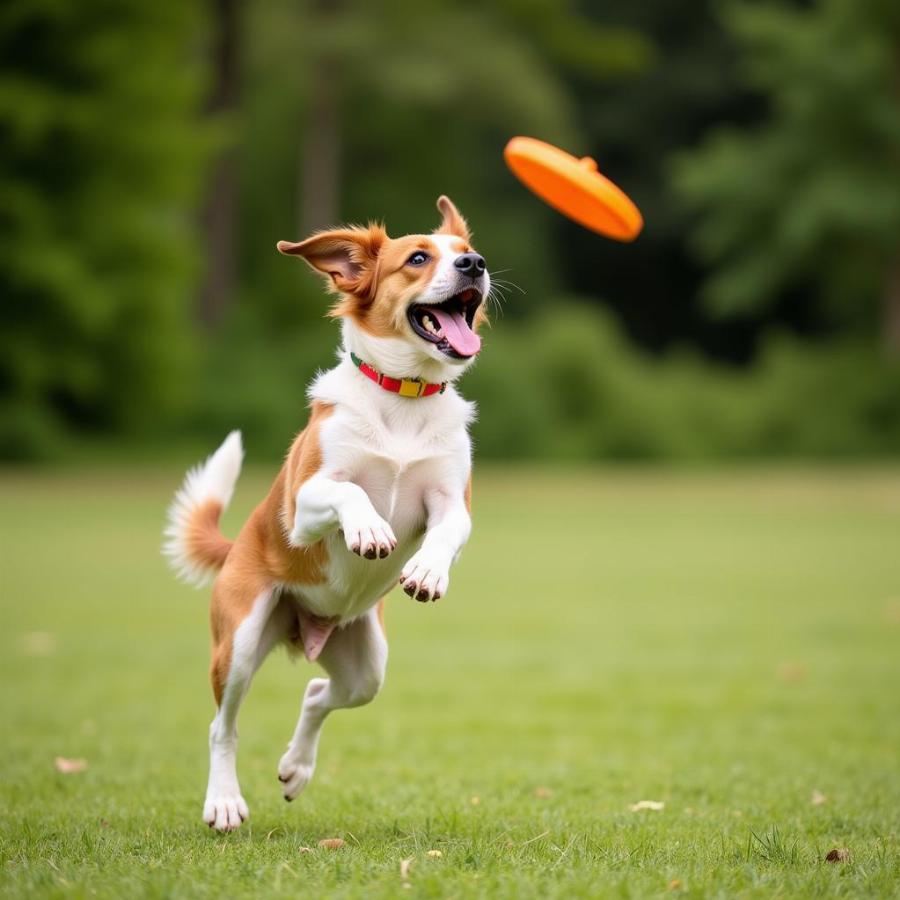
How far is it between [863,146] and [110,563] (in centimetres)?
3133

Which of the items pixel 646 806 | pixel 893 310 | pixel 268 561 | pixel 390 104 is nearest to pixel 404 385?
pixel 268 561

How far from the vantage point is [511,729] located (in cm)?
1009

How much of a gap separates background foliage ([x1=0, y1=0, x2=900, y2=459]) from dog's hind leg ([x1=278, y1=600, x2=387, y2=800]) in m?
27.1

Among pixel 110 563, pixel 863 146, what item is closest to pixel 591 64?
pixel 863 146

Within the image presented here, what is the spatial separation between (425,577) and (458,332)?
4.24 ft

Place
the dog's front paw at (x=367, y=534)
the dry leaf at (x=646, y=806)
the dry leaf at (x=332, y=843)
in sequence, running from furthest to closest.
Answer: the dry leaf at (x=646, y=806)
the dog's front paw at (x=367, y=534)
the dry leaf at (x=332, y=843)

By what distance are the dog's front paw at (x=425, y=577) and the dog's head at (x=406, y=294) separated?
3.38 ft

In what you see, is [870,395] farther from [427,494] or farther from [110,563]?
[427,494]

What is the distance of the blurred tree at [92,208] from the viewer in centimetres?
3250

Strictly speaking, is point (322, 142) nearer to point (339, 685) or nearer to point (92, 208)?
point (92, 208)

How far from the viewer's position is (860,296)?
48844mm

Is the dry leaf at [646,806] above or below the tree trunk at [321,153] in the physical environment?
below

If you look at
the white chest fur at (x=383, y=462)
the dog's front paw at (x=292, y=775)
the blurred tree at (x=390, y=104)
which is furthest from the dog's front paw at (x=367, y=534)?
the blurred tree at (x=390, y=104)

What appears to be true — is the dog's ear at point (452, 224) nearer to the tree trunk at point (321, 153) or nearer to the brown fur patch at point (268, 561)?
the brown fur patch at point (268, 561)
